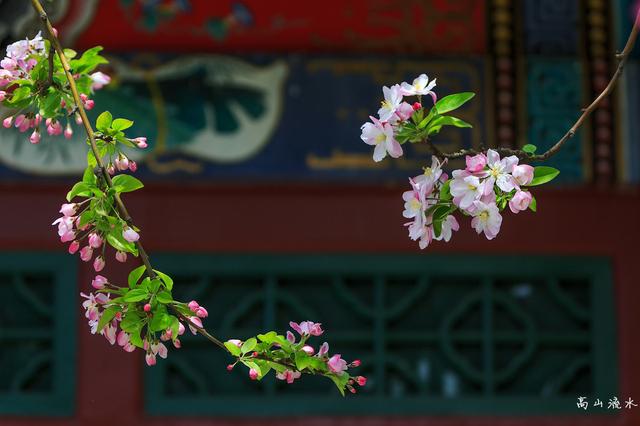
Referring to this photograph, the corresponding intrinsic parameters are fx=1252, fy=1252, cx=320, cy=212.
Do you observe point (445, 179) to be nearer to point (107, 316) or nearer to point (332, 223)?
point (107, 316)

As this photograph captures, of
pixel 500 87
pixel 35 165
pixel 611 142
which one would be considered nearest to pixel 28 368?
pixel 35 165

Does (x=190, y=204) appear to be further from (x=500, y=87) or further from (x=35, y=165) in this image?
(x=500, y=87)

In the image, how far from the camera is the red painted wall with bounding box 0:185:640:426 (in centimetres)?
403

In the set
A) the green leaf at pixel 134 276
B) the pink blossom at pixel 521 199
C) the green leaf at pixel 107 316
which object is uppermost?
the pink blossom at pixel 521 199

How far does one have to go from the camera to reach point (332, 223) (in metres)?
4.09

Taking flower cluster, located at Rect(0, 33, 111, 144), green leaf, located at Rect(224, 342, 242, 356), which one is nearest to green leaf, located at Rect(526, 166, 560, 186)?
green leaf, located at Rect(224, 342, 242, 356)

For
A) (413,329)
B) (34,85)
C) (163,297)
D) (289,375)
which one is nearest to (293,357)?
(289,375)

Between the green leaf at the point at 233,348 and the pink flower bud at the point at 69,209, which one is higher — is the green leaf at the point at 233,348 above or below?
below

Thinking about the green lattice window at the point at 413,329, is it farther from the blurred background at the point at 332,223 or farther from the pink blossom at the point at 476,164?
the pink blossom at the point at 476,164

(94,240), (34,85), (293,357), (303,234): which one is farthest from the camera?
(303,234)

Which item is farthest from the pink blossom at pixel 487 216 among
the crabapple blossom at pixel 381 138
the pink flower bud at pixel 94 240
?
the pink flower bud at pixel 94 240

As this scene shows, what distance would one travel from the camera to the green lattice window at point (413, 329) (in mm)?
4094

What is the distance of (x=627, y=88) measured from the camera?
4.16 meters

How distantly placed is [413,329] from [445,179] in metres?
2.35
